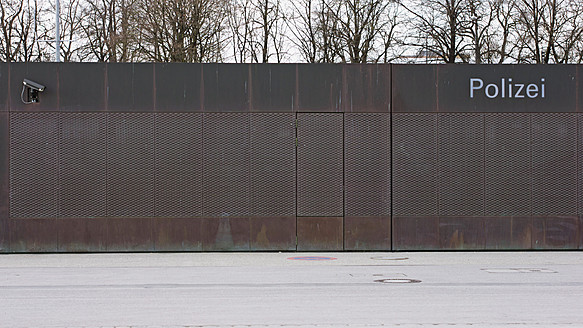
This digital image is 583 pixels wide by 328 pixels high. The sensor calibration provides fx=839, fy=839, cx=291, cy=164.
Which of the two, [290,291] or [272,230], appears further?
[272,230]

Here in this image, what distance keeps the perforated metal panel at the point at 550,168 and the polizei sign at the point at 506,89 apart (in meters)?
0.52

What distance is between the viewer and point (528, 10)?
3494 cm

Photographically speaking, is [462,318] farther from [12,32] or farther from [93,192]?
[12,32]

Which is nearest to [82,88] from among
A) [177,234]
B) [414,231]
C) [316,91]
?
[177,234]

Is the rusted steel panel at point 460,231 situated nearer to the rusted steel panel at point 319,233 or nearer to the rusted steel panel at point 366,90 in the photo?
the rusted steel panel at point 319,233

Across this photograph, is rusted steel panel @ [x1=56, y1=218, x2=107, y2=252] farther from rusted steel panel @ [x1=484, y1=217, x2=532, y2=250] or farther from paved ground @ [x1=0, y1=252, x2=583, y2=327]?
rusted steel panel @ [x1=484, y1=217, x2=532, y2=250]

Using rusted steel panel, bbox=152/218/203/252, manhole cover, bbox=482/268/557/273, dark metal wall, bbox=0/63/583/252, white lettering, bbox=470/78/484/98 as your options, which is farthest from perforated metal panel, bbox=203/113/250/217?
manhole cover, bbox=482/268/557/273

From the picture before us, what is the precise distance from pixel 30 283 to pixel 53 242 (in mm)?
5860

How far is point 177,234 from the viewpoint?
60.8 feet

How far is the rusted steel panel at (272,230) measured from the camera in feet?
61.0

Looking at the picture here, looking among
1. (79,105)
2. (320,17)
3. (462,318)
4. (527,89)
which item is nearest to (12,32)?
(320,17)

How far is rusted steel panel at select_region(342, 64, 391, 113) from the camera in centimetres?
1878

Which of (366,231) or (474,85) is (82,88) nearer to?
(366,231)

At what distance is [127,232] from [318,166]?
4458 millimetres
